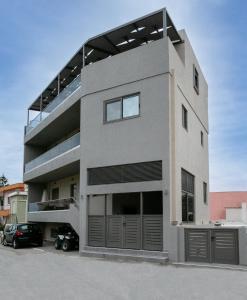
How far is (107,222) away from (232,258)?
6.03 m

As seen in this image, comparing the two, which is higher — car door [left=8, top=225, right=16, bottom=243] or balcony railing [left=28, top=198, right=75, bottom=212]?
balcony railing [left=28, top=198, right=75, bottom=212]

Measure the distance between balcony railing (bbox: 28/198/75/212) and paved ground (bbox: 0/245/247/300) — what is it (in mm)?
8069

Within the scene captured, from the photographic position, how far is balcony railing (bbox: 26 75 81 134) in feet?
71.7

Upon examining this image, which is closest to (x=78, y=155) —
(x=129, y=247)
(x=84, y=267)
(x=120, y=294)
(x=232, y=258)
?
(x=129, y=247)

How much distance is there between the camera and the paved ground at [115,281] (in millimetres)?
9539

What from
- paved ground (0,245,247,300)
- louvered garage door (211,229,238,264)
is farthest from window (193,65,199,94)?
paved ground (0,245,247,300)

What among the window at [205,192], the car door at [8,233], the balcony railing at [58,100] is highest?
the balcony railing at [58,100]

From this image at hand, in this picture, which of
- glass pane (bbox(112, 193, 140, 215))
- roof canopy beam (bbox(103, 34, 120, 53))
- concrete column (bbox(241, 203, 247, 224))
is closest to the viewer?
glass pane (bbox(112, 193, 140, 215))

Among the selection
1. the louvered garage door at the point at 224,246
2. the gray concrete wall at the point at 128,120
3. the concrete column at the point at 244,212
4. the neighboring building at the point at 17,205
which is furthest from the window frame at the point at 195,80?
the neighboring building at the point at 17,205

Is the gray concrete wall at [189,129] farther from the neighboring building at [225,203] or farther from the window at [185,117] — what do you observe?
the neighboring building at [225,203]

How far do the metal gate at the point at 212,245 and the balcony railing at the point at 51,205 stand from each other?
9.24 meters

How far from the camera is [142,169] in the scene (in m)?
17.1

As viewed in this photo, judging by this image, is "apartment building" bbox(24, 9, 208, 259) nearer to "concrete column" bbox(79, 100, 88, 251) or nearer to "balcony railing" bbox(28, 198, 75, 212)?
"concrete column" bbox(79, 100, 88, 251)

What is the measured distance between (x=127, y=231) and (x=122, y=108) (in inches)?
219
